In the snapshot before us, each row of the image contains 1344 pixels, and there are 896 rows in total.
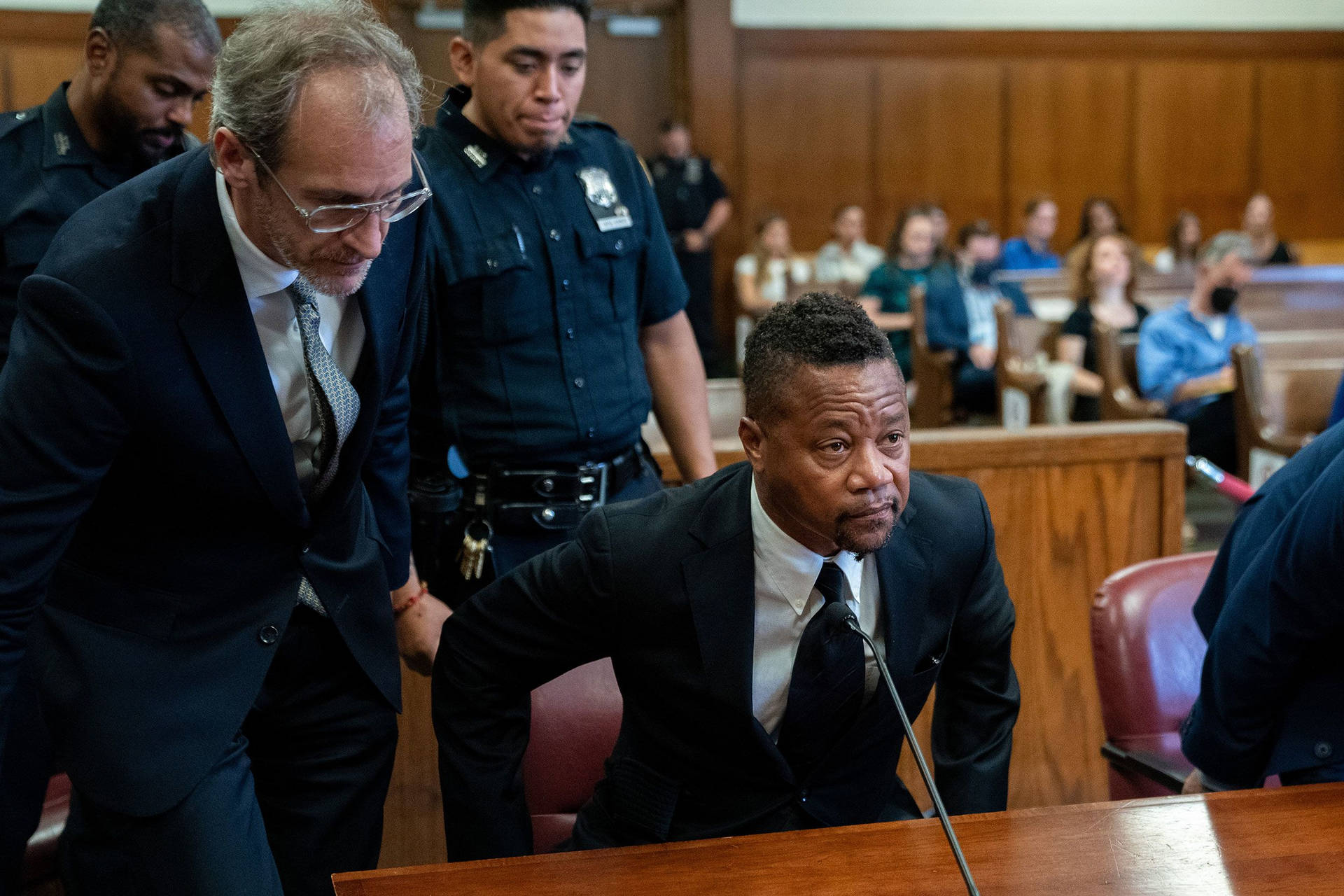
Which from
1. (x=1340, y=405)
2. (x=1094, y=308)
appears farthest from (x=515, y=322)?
(x=1094, y=308)

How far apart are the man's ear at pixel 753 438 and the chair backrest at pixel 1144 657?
662 millimetres

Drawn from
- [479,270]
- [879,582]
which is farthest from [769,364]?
[479,270]

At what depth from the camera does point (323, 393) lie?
1.46 metres

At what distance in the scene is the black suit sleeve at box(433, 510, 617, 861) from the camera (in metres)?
1.49

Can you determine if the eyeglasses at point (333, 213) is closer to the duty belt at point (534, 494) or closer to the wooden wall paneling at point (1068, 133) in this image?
the duty belt at point (534, 494)

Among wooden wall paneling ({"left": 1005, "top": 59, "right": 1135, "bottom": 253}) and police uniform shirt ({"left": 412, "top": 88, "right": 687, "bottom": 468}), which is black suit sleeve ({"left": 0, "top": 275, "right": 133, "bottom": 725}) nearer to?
police uniform shirt ({"left": 412, "top": 88, "right": 687, "bottom": 468})

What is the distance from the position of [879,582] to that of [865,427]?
21 centimetres

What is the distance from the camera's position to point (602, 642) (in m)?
1.53

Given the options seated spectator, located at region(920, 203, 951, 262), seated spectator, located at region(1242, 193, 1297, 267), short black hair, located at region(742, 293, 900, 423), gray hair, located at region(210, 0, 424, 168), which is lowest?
seated spectator, located at region(1242, 193, 1297, 267)

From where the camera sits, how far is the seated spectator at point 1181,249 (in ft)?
32.7

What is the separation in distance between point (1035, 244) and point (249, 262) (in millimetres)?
9965

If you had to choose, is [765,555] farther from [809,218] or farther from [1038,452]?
[809,218]

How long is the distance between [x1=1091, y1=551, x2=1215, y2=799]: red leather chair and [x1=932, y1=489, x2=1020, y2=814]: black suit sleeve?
298 millimetres

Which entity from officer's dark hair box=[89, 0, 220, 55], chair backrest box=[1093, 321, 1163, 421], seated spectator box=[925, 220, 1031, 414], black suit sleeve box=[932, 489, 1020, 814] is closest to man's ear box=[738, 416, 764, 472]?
black suit sleeve box=[932, 489, 1020, 814]
